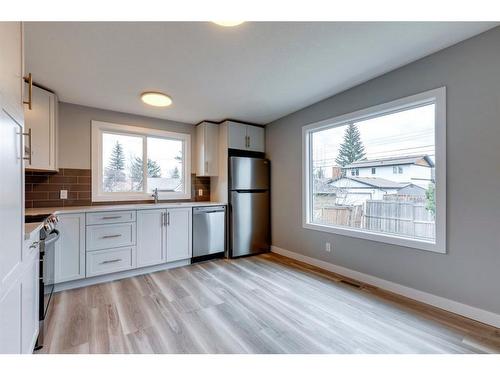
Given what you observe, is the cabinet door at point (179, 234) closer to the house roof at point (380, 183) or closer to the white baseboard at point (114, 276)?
the white baseboard at point (114, 276)

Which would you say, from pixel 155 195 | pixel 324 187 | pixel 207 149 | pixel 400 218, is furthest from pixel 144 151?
pixel 400 218

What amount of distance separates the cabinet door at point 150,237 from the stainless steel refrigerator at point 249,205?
1085 mm

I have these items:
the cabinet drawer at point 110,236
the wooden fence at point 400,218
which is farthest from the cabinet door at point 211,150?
the wooden fence at point 400,218

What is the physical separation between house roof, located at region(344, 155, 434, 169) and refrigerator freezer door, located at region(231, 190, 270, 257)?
1578mm

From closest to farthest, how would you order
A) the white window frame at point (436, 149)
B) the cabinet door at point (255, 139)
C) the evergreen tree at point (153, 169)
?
the white window frame at point (436, 149), the evergreen tree at point (153, 169), the cabinet door at point (255, 139)

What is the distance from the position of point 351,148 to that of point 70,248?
3.58 m

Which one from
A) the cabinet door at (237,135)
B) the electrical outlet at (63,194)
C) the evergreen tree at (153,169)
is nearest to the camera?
A: the electrical outlet at (63,194)

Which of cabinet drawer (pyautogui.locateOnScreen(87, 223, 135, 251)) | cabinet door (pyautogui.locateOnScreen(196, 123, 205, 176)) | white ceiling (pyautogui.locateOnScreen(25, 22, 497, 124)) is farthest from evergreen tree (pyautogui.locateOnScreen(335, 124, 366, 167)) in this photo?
cabinet drawer (pyautogui.locateOnScreen(87, 223, 135, 251))

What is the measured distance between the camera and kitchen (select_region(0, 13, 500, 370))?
65.4 inches

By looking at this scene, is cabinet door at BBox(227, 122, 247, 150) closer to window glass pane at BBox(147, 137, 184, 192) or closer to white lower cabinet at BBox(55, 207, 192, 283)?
window glass pane at BBox(147, 137, 184, 192)

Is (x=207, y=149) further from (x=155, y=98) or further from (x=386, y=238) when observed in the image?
(x=386, y=238)

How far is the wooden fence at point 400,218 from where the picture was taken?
7.39 ft

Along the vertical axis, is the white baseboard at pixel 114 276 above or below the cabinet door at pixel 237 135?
below
